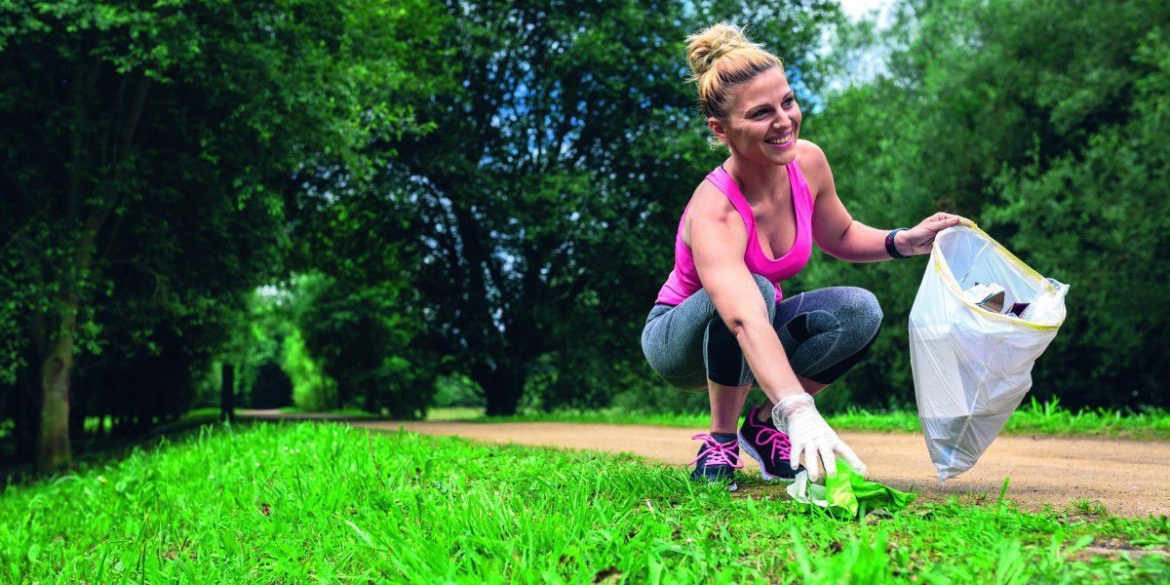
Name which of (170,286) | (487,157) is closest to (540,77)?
(487,157)

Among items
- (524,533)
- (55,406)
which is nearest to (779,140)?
(524,533)

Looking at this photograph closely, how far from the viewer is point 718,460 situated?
10.9 ft

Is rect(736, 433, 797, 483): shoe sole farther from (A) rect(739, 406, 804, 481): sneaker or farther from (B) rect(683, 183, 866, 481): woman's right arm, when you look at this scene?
(B) rect(683, 183, 866, 481): woman's right arm

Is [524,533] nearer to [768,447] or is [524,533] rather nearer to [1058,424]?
[768,447]

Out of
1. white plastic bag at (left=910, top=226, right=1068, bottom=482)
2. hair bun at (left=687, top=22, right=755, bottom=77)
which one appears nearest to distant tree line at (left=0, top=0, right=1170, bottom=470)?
hair bun at (left=687, top=22, right=755, bottom=77)

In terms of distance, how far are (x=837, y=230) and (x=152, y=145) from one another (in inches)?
388

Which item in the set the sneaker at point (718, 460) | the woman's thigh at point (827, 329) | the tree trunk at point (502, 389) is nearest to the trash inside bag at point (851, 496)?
the sneaker at point (718, 460)

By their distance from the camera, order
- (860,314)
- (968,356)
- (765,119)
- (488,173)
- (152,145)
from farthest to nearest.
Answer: (488,173) → (152,145) → (860,314) → (765,119) → (968,356)

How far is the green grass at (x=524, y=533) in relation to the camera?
6.82 ft

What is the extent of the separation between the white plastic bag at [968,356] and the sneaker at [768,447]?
1.85 feet

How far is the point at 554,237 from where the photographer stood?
1491 centimetres

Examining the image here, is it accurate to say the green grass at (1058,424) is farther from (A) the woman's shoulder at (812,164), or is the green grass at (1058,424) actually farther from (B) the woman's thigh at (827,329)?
(A) the woman's shoulder at (812,164)

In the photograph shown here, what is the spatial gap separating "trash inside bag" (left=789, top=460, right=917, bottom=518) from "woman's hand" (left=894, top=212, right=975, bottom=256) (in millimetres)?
1014

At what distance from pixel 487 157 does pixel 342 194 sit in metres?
2.56
